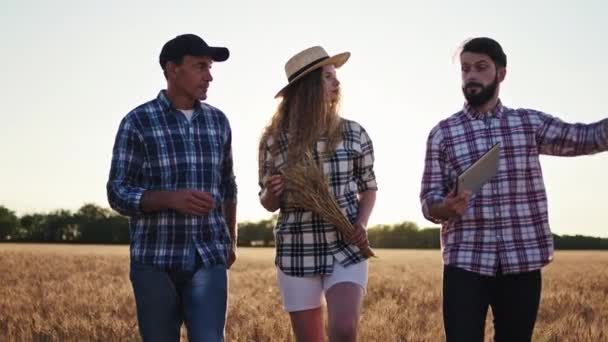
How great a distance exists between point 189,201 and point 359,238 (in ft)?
3.18

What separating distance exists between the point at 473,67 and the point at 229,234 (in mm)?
1615

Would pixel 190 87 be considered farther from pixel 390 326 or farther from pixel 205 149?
pixel 390 326

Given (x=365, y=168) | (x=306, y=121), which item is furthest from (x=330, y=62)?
(x=365, y=168)

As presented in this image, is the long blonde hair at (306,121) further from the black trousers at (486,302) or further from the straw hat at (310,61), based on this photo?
the black trousers at (486,302)

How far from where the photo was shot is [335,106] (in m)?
5.00

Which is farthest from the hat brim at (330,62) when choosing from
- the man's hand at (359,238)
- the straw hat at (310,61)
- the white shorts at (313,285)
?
the white shorts at (313,285)

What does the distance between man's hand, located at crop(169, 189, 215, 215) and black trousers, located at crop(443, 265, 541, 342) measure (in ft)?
4.46

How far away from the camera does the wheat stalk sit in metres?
4.73

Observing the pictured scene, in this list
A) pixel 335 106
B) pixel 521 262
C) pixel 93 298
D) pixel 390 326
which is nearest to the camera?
pixel 521 262

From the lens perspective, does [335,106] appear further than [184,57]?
Yes

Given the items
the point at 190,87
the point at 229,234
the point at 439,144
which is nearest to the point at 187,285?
the point at 229,234

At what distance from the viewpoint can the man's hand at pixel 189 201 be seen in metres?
4.44

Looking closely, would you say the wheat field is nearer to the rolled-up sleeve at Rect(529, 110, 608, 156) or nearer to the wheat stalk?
the wheat stalk

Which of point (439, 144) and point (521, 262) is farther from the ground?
point (439, 144)
